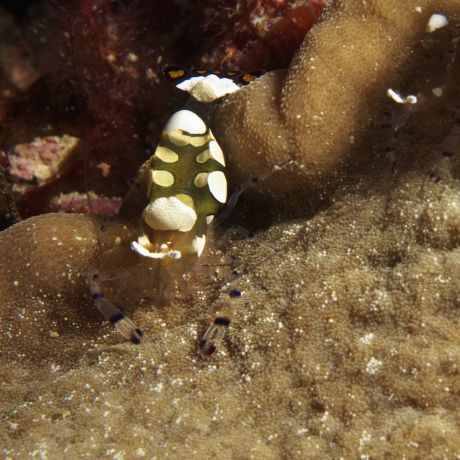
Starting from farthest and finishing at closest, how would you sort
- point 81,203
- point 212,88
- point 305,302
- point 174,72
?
point 81,203, point 174,72, point 212,88, point 305,302

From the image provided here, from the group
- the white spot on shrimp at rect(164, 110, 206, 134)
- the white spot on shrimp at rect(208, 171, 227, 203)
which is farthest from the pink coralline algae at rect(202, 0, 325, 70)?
the white spot on shrimp at rect(208, 171, 227, 203)

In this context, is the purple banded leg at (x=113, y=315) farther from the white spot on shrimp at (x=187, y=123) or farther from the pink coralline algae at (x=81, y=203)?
the pink coralline algae at (x=81, y=203)

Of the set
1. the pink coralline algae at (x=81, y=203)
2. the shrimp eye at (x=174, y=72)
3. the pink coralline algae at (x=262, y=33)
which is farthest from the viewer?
the pink coralline algae at (x=81, y=203)

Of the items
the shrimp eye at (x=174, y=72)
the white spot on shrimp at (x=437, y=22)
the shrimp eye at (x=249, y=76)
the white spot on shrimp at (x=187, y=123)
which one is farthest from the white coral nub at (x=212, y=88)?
the white spot on shrimp at (x=437, y=22)

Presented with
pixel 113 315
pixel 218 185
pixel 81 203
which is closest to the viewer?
pixel 113 315

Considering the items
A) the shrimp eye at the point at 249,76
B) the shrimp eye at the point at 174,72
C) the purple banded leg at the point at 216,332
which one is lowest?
the purple banded leg at the point at 216,332

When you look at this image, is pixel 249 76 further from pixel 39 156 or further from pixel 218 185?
pixel 39 156

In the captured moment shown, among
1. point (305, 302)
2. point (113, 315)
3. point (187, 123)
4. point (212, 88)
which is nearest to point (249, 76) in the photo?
point (212, 88)

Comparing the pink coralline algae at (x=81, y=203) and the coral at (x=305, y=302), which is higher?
the coral at (x=305, y=302)
